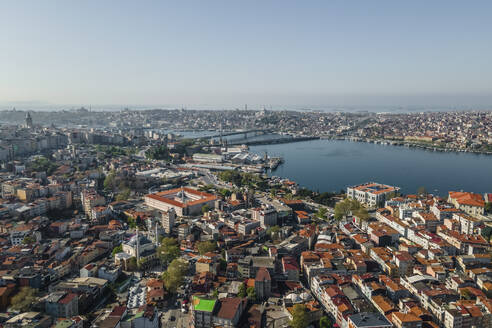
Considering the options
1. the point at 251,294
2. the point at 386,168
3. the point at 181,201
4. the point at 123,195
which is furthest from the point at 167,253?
the point at 386,168

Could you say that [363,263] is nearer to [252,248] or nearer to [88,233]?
[252,248]

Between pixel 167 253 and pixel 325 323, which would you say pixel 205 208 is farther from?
pixel 325 323

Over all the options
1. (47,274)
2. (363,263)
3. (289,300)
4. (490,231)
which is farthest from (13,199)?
(490,231)

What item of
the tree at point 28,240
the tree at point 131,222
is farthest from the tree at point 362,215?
the tree at point 28,240

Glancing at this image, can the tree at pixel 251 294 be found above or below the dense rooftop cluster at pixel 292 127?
below

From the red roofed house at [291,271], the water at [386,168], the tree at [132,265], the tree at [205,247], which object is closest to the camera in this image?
the red roofed house at [291,271]

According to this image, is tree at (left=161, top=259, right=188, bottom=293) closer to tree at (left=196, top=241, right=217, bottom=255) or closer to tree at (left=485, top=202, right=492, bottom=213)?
tree at (left=196, top=241, right=217, bottom=255)

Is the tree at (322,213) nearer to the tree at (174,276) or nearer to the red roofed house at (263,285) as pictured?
the red roofed house at (263,285)
